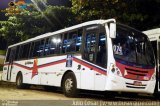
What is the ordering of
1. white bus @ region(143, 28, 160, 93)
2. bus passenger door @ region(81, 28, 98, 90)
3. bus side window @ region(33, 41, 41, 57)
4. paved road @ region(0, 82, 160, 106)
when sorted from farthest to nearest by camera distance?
bus side window @ region(33, 41, 41, 57) → white bus @ region(143, 28, 160, 93) → bus passenger door @ region(81, 28, 98, 90) → paved road @ region(0, 82, 160, 106)

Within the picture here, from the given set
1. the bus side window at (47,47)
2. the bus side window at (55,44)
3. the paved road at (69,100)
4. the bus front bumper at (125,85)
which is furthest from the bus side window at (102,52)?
the bus side window at (47,47)

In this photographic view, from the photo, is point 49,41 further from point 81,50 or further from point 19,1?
point 19,1

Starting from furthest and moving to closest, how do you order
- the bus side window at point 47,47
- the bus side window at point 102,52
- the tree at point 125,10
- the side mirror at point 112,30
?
the tree at point 125,10, the bus side window at point 47,47, the bus side window at point 102,52, the side mirror at point 112,30

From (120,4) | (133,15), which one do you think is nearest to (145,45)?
(133,15)

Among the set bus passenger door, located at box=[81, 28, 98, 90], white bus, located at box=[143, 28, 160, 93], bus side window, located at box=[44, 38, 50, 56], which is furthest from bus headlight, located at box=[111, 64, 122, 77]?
bus side window, located at box=[44, 38, 50, 56]

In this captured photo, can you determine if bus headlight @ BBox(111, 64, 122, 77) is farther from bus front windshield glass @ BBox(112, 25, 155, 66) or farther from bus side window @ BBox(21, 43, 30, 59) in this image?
bus side window @ BBox(21, 43, 30, 59)

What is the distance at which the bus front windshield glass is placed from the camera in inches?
419

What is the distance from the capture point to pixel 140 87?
1081 centimetres

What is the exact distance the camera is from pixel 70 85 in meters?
12.2

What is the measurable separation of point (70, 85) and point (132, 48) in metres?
2.92

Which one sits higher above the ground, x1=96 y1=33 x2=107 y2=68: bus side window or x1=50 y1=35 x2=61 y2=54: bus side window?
x1=50 y1=35 x2=61 y2=54: bus side window

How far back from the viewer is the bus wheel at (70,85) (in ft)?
39.1

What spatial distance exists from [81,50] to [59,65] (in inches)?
75.4

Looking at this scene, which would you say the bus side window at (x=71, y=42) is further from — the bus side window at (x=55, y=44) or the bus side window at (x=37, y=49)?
the bus side window at (x=37, y=49)
